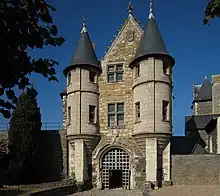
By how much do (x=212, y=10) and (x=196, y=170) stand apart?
526 inches

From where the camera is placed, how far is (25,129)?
22609 millimetres

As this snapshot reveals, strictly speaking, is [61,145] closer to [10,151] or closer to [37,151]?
[37,151]

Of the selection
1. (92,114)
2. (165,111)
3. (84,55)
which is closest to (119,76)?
(84,55)

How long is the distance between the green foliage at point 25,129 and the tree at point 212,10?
14.8 meters

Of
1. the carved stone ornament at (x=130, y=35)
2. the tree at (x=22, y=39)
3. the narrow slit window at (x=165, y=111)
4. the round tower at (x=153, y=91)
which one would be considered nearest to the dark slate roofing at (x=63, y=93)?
the carved stone ornament at (x=130, y=35)

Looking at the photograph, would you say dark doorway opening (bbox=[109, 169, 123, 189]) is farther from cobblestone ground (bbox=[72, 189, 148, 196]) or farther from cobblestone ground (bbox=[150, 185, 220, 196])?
cobblestone ground (bbox=[150, 185, 220, 196])

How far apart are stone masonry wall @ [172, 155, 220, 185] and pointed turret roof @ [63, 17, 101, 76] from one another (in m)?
8.11

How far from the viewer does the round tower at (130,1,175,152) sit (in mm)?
20547

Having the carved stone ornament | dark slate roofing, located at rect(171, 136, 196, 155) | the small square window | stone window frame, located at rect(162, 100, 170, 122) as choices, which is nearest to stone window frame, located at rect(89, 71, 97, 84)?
the small square window

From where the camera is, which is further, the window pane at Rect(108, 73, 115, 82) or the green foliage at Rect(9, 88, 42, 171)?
the window pane at Rect(108, 73, 115, 82)

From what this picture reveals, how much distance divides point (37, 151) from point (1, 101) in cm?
2119

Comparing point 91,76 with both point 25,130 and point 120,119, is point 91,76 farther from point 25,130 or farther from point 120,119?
point 25,130

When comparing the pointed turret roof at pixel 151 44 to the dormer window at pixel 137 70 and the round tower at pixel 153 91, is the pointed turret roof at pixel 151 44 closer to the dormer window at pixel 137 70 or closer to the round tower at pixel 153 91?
the round tower at pixel 153 91

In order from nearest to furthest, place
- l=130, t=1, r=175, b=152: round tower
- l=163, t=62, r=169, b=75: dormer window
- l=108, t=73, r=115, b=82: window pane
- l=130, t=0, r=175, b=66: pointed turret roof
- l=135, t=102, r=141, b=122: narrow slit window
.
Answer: l=130, t=1, r=175, b=152: round tower < l=130, t=0, r=175, b=66: pointed turret roof < l=163, t=62, r=169, b=75: dormer window < l=135, t=102, r=141, b=122: narrow slit window < l=108, t=73, r=115, b=82: window pane
